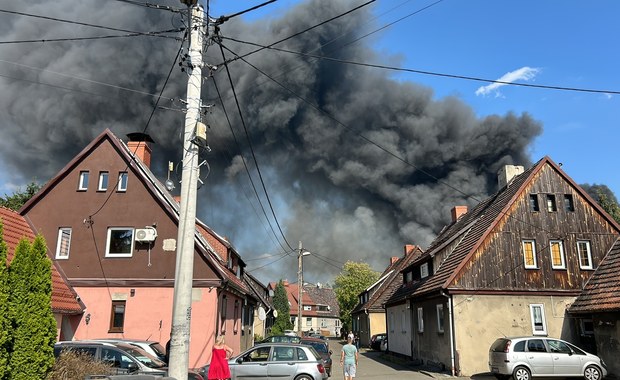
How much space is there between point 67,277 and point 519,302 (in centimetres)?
1880

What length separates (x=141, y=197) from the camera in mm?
20156

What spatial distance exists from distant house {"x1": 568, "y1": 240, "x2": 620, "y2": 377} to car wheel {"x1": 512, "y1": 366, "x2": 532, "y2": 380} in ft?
12.8

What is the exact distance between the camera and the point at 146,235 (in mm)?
19172

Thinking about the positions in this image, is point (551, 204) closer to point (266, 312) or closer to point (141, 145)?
point (141, 145)

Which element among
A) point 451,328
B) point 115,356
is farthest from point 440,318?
point 115,356

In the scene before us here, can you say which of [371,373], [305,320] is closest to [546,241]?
[371,373]

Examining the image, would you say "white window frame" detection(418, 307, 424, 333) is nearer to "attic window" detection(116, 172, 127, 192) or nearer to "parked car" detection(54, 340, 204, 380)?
"parked car" detection(54, 340, 204, 380)

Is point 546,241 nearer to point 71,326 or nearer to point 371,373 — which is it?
point 371,373

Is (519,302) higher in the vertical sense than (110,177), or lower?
lower

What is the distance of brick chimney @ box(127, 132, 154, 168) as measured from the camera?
82.9 feet

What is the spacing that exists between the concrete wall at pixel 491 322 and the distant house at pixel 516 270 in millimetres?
38

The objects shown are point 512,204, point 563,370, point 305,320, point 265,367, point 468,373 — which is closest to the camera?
point 265,367

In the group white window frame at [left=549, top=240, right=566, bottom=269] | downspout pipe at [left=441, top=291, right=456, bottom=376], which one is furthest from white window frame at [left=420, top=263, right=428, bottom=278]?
white window frame at [left=549, top=240, right=566, bottom=269]

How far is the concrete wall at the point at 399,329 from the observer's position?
2701 cm
